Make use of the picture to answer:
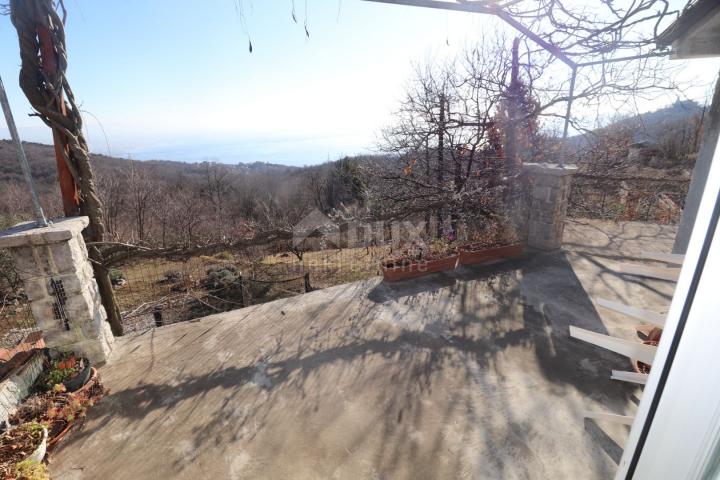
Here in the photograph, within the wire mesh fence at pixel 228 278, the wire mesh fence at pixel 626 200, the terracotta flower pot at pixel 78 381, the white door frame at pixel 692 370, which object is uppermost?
the white door frame at pixel 692 370

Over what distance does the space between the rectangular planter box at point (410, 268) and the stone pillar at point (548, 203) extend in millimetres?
1657

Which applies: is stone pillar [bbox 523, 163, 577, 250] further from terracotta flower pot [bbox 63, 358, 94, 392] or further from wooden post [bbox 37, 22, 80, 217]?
terracotta flower pot [bbox 63, 358, 94, 392]

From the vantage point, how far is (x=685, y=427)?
491 mm

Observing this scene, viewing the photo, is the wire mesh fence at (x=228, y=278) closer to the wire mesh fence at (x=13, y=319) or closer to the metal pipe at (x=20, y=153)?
the wire mesh fence at (x=13, y=319)

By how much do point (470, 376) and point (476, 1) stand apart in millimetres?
3248

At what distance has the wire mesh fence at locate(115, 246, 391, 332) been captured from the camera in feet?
25.3

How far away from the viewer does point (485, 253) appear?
473 cm

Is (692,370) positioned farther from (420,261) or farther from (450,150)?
(450,150)

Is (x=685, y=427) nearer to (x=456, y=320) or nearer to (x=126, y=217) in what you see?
(x=456, y=320)

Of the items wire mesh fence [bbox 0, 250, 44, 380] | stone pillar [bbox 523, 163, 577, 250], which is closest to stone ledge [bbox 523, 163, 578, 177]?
stone pillar [bbox 523, 163, 577, 250]

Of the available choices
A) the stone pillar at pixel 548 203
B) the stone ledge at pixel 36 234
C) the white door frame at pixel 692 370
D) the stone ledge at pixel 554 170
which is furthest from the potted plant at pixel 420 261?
the white door frame at pixel 692 370

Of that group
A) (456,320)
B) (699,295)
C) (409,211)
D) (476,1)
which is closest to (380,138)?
(409,211)

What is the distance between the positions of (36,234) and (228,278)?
22.1ft

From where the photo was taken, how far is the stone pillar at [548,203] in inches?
187
